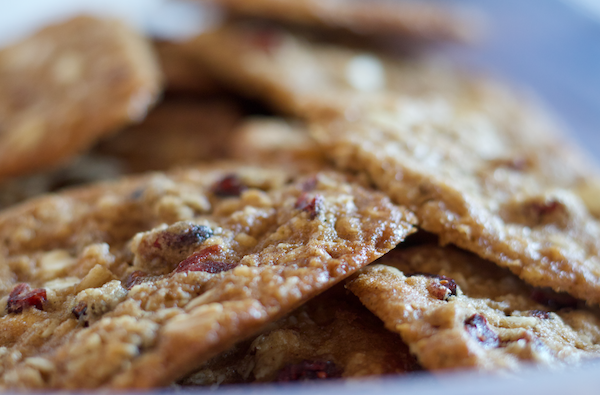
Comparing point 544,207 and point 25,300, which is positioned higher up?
point 544,207

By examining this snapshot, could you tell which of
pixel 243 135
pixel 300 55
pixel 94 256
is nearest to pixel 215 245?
pixel 94 256

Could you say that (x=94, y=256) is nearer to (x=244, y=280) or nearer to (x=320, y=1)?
(x=244, y=280)

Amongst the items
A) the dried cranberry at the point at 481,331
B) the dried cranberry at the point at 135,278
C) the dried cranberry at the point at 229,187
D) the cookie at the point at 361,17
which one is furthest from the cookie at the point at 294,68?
the dried cranberry at the point at 481,331

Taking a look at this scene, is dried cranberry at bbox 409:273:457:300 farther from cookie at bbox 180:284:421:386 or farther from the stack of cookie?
cookie at bbox 180:284:421:386

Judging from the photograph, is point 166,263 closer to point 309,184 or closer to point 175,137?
point 309,184

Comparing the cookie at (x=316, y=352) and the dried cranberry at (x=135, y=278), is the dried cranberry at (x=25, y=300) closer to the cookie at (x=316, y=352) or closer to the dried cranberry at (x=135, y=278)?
the dried cranberry at (x=135, y=278)

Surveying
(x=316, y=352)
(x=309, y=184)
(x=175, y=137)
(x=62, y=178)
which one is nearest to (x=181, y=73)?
(x=175, y=137)

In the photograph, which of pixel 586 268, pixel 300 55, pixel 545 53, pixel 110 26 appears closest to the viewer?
pixel 586 268
